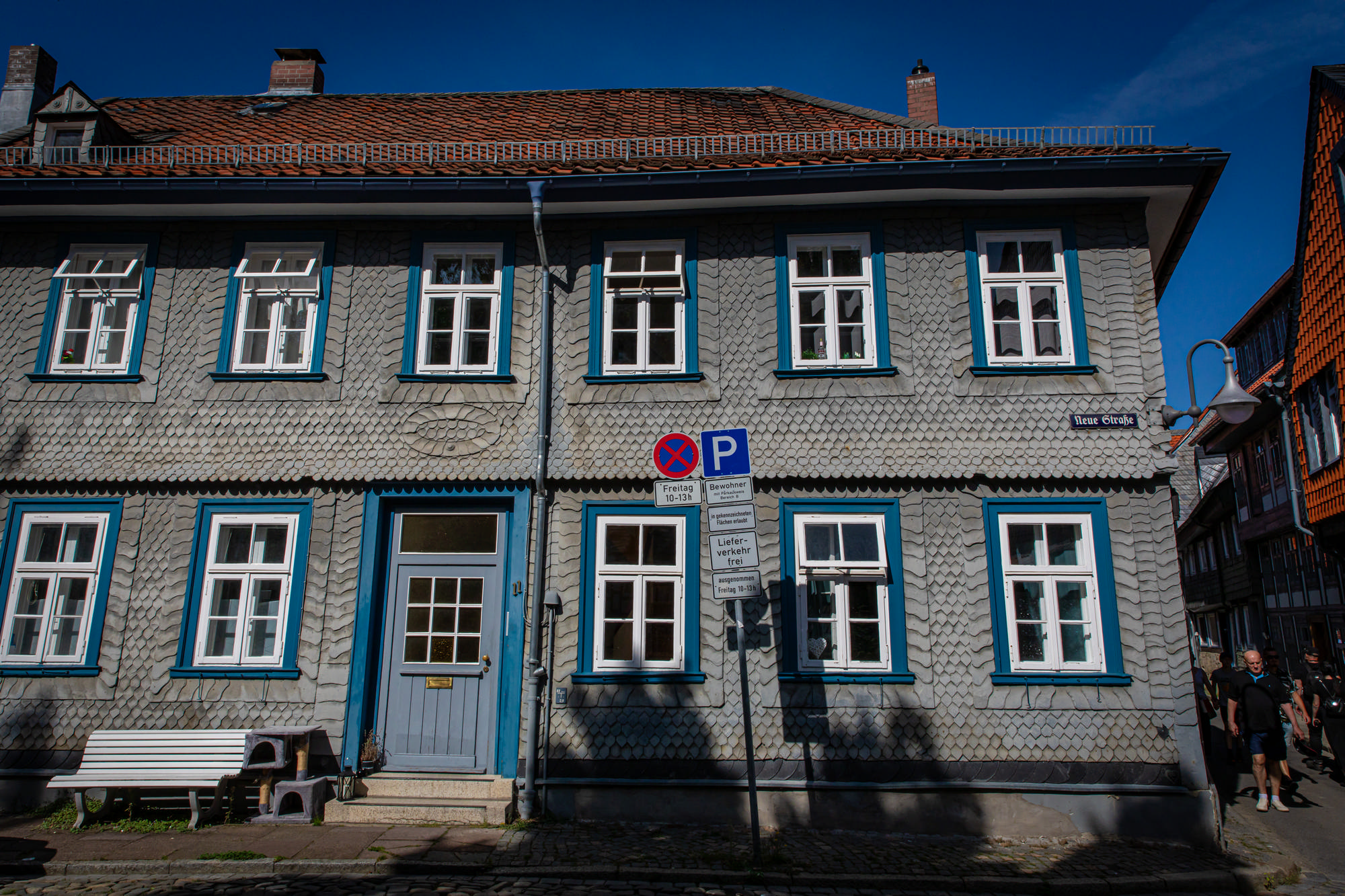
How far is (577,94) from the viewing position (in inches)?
570

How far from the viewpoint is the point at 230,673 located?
8.84 meters

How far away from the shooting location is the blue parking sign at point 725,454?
695cm

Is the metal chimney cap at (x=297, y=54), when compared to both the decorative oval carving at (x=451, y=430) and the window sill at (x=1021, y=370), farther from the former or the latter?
the window sill at (x=1021, y=370)

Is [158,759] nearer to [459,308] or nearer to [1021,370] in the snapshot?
[459,308]

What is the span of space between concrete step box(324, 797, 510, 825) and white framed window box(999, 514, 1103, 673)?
525 centimetres

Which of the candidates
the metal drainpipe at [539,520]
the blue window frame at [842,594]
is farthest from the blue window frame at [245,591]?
the blue window frame at [842,594]

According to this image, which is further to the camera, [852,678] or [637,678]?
[637,678]

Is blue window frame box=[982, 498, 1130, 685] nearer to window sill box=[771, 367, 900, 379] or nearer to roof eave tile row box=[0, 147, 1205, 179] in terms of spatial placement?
window sill box=[771, 367, 900, 379]

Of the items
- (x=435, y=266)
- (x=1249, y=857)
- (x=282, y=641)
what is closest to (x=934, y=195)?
(x=435, y=266)

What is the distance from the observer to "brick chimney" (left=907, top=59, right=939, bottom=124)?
13.1 metres

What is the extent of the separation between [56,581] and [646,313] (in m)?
6.99

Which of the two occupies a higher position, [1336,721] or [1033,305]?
[1033,305]

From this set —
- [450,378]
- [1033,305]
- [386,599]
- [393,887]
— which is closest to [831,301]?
[1033,305]

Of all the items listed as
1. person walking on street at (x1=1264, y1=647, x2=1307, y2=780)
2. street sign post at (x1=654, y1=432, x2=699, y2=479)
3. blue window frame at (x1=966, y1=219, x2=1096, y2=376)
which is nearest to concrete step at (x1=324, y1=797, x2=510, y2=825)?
street sign post at (x1=654, y1=432, x2=699, y2=479)
